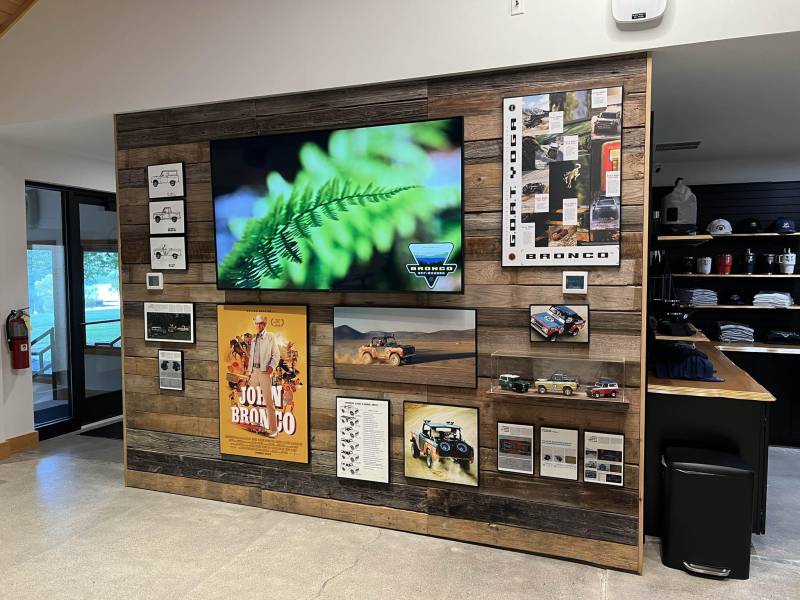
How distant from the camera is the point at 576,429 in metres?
2.84

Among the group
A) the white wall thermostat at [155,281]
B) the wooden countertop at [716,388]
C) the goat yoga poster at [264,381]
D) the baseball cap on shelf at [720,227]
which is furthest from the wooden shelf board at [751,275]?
the white wall thermostat at [155,281]

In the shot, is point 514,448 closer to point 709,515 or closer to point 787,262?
point 709,515

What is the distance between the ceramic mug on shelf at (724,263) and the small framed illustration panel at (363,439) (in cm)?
374

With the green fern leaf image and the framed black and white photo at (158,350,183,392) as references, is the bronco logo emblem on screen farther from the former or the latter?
the framed black and white photo at (158,350,183,392)

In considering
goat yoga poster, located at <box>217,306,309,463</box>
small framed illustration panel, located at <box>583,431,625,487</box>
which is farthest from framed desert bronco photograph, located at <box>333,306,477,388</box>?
small framed illustration panel, located at <box>583,431,625,487</box>

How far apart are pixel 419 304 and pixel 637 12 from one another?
1.73m

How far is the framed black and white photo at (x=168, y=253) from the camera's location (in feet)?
12.0

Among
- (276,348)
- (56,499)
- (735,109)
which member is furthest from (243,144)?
(735,109)

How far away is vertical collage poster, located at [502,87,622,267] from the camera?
2.70 metres

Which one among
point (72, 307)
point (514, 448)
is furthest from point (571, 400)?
point (72, 307)

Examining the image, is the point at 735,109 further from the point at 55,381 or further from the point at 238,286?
the point at 55,381

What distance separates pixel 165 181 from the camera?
3.67m

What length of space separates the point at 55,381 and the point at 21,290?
1.02 meters

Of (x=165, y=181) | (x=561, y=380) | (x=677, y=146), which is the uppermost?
(x=677, y=146)
